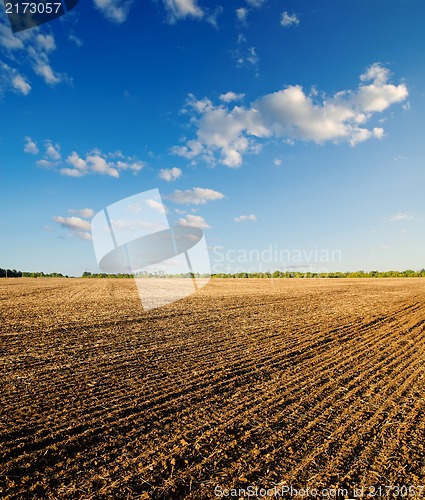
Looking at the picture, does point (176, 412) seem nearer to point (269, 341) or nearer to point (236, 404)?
point (236, 404)

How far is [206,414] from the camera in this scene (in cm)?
512

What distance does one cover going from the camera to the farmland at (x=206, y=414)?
3695 mm

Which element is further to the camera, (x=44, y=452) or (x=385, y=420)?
(x=385, y=420)

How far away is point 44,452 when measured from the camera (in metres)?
4.09

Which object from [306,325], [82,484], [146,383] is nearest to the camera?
[82,484]

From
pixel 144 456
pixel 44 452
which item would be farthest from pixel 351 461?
pixel 44 452

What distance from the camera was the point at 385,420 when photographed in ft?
16.4

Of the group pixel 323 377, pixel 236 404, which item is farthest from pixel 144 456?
pixel 323 377

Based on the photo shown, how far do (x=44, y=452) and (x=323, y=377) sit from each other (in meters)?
5.10

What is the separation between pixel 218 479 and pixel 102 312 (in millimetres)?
13866

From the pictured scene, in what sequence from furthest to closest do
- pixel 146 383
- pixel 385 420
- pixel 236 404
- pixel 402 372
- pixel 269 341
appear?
pixel 269 341 → pixel 402 372 → pixel 146 383 → pixel 236 404 → pixel 385 420

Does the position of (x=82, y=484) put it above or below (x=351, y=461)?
above

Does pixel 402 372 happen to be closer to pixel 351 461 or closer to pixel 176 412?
pixel 351 461

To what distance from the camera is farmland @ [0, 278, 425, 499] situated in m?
3.70
